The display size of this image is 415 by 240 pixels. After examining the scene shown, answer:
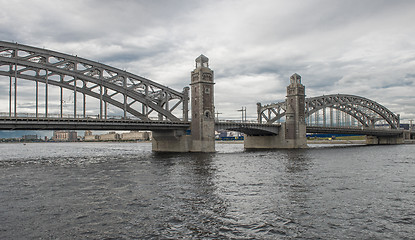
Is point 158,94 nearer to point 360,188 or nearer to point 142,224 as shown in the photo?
point 360,188

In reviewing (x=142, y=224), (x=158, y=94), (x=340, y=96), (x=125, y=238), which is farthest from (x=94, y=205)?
(x=340, y=96)

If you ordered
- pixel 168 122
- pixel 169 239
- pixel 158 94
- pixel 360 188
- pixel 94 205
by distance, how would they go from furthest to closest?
pixel 158 94 → pixel 168 122 → pixel 360 188 → pixel 94 205 → pixel 169 239

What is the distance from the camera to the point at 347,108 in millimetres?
147375

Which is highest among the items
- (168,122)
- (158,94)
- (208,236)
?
(158,94)

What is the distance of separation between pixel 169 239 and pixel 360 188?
1905 cm

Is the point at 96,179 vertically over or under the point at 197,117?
under

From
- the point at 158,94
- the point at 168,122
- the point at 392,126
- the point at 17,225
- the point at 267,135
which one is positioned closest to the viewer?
the point at 17,225

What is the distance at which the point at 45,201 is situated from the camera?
23.2 meters

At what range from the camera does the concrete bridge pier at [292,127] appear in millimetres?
102938

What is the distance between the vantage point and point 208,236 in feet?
52.0

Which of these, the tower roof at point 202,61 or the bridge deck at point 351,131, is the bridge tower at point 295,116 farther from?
the tower roof at point 202,61

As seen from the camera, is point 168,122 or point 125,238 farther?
point 168,122

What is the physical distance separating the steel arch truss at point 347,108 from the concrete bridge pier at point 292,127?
10915mm

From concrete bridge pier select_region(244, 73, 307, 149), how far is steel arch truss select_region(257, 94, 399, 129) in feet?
35.8
